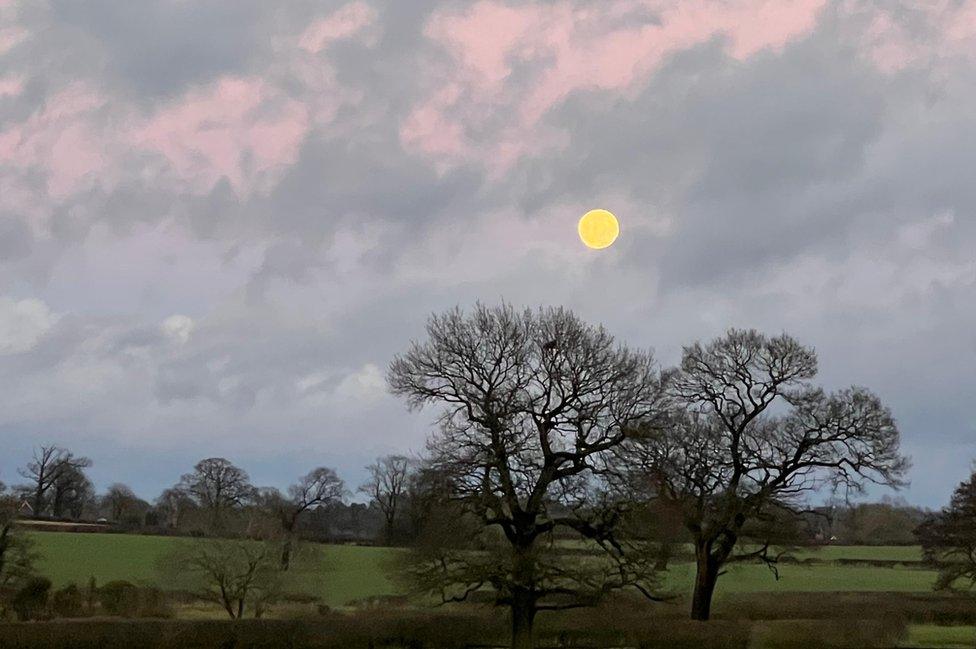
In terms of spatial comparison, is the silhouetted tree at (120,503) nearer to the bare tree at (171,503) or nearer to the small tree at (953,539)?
the bare tree at (171,503)

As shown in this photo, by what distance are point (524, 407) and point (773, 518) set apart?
1371 centimetres

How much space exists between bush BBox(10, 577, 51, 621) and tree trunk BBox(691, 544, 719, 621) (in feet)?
82.9

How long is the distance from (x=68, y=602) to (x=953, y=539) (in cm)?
3888

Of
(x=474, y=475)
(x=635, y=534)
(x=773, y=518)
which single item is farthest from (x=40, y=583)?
(x=773, y=518)

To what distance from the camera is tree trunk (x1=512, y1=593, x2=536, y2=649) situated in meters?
29.6

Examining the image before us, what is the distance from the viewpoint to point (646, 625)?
35.2 metres

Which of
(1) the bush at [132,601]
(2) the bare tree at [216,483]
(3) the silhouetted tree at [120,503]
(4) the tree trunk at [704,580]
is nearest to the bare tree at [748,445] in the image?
(4) the tree trunk at [704,580]

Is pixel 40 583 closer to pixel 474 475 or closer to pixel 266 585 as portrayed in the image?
pixel 266 585

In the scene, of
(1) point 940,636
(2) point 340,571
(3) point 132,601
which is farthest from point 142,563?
(1) point 940,636

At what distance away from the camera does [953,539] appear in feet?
151

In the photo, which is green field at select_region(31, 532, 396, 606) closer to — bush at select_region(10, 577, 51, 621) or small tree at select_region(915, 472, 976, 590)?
bush at select_region(10, 577, 51, 621)

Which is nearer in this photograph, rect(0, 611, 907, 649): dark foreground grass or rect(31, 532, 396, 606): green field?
rect(0, 611, 907, 649): dark foreground grass

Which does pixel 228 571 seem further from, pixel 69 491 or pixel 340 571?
pixel 69 491

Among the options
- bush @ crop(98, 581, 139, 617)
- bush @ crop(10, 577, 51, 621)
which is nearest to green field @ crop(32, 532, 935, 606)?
bush @ crop(98, 581, 139, 617)
